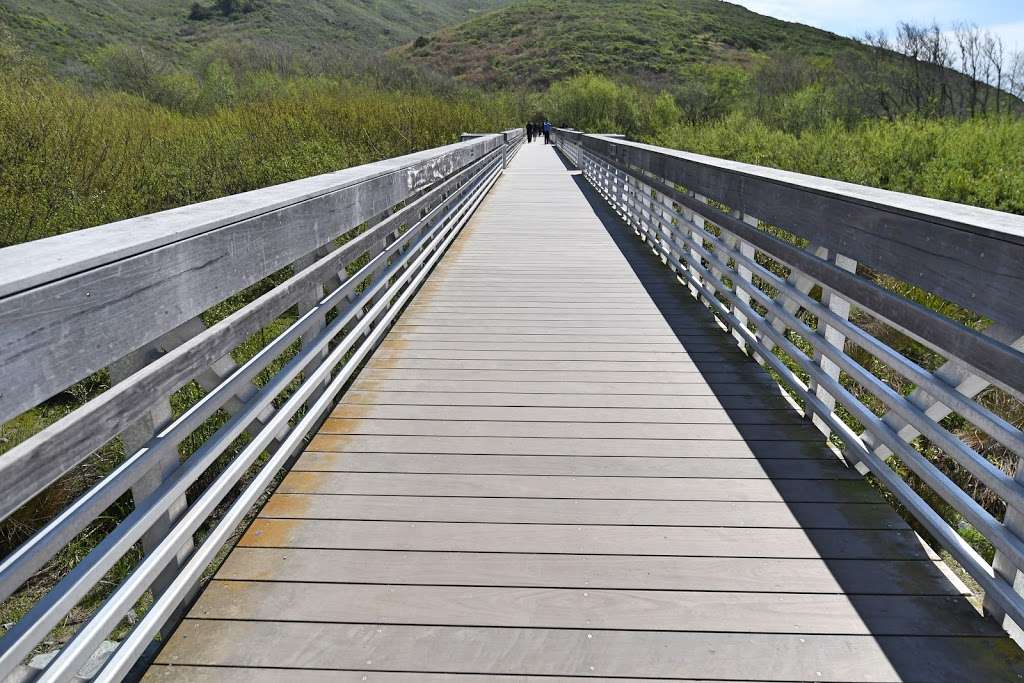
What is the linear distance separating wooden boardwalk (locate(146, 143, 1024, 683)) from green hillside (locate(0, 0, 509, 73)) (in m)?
90.8

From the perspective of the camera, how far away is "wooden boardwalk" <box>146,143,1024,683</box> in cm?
215

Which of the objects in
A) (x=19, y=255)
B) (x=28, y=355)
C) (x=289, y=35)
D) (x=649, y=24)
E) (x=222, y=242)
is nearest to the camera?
(x=28, y=355)

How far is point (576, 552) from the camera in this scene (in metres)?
2.66

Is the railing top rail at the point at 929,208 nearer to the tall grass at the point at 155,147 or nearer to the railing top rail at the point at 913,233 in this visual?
the railing top rail at the point at 913,233

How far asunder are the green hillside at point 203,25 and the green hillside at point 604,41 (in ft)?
62.0

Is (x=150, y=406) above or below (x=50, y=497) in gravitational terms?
above

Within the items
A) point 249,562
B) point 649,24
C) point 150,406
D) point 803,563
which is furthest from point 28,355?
point 649,24

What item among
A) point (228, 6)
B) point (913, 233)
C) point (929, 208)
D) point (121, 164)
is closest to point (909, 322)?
point (913, 233)

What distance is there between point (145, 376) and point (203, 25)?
178 metres

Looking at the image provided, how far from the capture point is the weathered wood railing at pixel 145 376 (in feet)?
4.88

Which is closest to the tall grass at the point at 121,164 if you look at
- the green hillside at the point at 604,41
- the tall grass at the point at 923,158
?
the tall grass at the point at 923,158

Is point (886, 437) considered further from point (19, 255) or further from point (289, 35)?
point (289, 35)

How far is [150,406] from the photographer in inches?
76.5

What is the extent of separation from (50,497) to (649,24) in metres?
157
